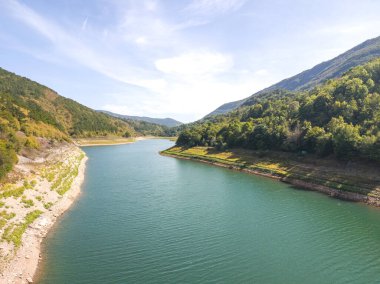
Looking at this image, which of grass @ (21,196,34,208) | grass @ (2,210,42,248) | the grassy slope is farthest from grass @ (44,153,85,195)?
the grassy slope

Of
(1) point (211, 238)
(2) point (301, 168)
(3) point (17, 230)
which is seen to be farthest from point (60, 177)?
(2) point (301, 168)

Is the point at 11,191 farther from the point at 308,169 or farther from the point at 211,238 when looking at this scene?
the point at 308,169

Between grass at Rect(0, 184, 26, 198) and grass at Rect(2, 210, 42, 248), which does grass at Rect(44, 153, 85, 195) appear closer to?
grass at Rect(0, 184, 26, 198)

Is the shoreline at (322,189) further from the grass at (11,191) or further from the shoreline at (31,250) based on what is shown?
the grass at (11,191)

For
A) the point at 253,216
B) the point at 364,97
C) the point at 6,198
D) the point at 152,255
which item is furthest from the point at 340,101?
the point at 6,198

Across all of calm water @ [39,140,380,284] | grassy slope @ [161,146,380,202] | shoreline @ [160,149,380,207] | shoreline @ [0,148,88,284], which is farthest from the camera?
grassy slope @ [161,146,380,202]

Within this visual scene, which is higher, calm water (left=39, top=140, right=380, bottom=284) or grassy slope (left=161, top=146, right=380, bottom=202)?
grassy slope (left=161, top=146, right=380, bottom=202)

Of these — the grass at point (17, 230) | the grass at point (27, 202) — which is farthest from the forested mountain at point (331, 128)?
the grass at point (27, 202)

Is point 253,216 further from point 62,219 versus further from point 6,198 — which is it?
point 6,198
